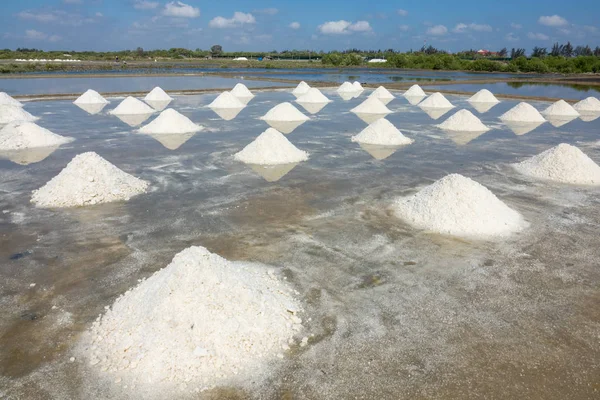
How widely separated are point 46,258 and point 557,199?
8.45m

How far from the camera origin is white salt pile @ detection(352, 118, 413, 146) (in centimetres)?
1205

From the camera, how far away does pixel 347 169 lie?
30.8ft

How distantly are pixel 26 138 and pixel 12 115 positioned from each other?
4.85 meters

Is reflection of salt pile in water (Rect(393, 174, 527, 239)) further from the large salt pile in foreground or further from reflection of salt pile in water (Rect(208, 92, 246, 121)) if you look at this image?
reflection of salt pile in water (Rect(208, 92, 246, 121))

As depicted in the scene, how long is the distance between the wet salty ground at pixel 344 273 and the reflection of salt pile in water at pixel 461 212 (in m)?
0.28

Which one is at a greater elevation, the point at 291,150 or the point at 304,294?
the point at 291,150

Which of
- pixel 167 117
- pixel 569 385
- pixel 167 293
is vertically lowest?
pixel 569 385

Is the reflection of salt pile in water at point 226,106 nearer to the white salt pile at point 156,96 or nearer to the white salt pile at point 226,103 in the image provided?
the white salt pile at point 226,103

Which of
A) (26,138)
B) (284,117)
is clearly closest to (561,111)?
(284,117)

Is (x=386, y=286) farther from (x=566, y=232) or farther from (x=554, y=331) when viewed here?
(x=566, y=232)

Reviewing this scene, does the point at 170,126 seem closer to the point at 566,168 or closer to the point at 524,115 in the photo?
the point at 566,168

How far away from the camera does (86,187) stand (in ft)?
23.9

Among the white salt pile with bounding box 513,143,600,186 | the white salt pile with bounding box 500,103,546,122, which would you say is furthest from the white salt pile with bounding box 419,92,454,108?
the white salt pile with bounding box 513,143,600,186

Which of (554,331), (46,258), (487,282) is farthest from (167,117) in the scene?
(554,331)
